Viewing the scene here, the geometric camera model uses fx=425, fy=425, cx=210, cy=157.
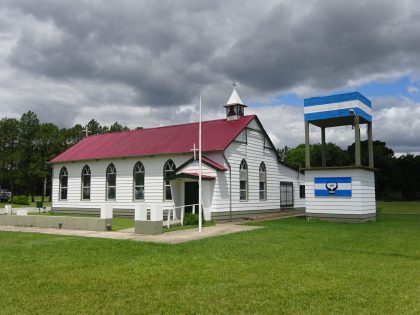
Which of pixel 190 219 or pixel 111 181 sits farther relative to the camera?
pixel 111 181

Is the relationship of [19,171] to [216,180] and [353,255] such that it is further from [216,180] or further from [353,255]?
[353,255]

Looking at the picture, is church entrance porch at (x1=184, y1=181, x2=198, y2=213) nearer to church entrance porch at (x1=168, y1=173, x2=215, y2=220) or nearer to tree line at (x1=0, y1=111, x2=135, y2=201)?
church entrance porch at (x1=168, y1=173, x2=215, y2=220)

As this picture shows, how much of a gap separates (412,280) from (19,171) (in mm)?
62901

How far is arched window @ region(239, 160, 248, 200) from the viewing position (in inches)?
993

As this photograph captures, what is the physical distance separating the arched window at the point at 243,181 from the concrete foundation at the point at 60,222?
935 centimetres

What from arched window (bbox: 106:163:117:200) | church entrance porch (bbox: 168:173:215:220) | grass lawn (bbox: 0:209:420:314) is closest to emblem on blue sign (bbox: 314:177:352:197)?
church entrance porch (bbox: 168:173:215:220)

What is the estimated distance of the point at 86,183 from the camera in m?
Answer: 30.0

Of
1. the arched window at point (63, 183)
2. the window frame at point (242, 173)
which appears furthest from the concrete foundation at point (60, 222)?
the arched window at point (63, 183)

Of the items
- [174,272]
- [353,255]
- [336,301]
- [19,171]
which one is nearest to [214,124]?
[353,255]

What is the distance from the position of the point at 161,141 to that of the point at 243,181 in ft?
20.1

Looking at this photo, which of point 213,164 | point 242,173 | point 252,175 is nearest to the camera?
point 213,164

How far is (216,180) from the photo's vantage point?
2272cm

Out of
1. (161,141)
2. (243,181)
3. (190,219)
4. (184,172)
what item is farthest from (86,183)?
(190,219)

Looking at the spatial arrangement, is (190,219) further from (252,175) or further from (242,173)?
(252,175)
